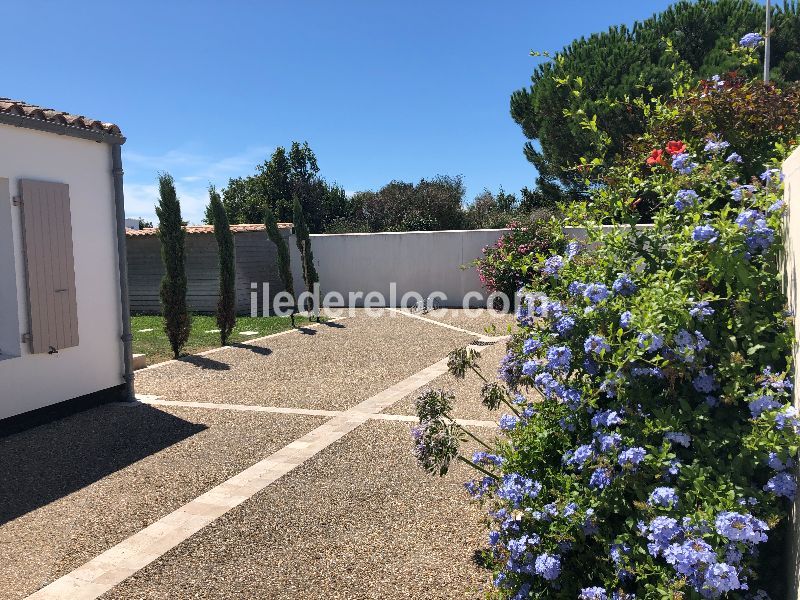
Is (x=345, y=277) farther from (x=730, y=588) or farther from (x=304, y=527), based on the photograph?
(x=730, y=588)

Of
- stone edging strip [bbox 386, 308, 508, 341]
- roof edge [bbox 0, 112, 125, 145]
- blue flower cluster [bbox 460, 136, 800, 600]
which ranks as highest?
roof edge [bbox 0, 112, 125, 145]

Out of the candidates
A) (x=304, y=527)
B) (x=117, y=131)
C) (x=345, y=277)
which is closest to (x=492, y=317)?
(x=345, y=277)

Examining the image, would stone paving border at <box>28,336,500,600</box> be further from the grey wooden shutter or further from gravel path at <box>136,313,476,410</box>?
the grey wooden shutter

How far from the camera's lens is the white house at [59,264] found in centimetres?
574

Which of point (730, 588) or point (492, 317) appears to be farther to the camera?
→ point (492, 317)

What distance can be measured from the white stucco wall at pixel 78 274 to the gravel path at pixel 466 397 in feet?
11.5

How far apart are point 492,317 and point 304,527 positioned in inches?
443

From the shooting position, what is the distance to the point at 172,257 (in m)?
9.55

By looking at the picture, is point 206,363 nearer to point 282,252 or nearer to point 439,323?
point 439,323

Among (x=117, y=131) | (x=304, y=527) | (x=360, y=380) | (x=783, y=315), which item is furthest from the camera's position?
(x=360, y=380)

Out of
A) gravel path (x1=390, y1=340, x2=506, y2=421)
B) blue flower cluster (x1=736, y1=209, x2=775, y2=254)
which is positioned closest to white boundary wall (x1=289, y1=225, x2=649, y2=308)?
gravel path (x1=390, y1=340, x2=506, y2=421)

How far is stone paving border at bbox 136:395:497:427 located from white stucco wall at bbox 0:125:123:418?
0.58 meters

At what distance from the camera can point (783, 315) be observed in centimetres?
227

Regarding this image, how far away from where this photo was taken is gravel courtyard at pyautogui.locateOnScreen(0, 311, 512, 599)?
10.3 ft
